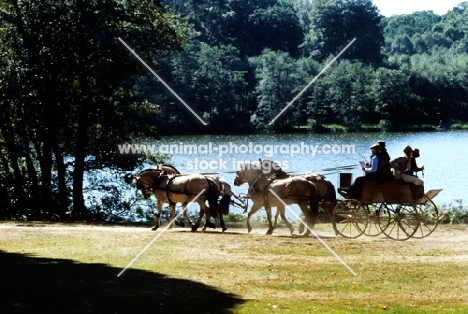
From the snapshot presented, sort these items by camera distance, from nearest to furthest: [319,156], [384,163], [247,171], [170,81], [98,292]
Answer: [98,292]
[384,163]
[247,171]
[319,156]
[170,81]

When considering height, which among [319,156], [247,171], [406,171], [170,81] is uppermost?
[170,81]

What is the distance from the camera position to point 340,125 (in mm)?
90625

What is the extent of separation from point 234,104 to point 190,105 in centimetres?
868

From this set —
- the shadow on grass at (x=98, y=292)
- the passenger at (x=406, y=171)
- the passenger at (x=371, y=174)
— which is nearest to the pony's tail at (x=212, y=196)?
the passenger at (x=371, y=174)

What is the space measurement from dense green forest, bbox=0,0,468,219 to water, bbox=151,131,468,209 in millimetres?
4889

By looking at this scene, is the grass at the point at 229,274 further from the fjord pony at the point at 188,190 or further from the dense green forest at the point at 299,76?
the dense green forest at the point at 299,76

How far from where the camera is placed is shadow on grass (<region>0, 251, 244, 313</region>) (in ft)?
38.5

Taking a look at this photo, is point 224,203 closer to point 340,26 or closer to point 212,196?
point 212,196

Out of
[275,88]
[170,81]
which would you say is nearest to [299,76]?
[275,88]

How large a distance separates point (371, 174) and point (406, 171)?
906 mm

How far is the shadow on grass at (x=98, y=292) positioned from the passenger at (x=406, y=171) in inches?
309

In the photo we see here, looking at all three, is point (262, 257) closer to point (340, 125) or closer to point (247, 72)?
point (340, 125)

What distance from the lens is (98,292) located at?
12.8 meters

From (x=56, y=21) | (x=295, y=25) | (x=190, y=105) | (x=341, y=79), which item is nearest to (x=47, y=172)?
(x=56, y=21)
